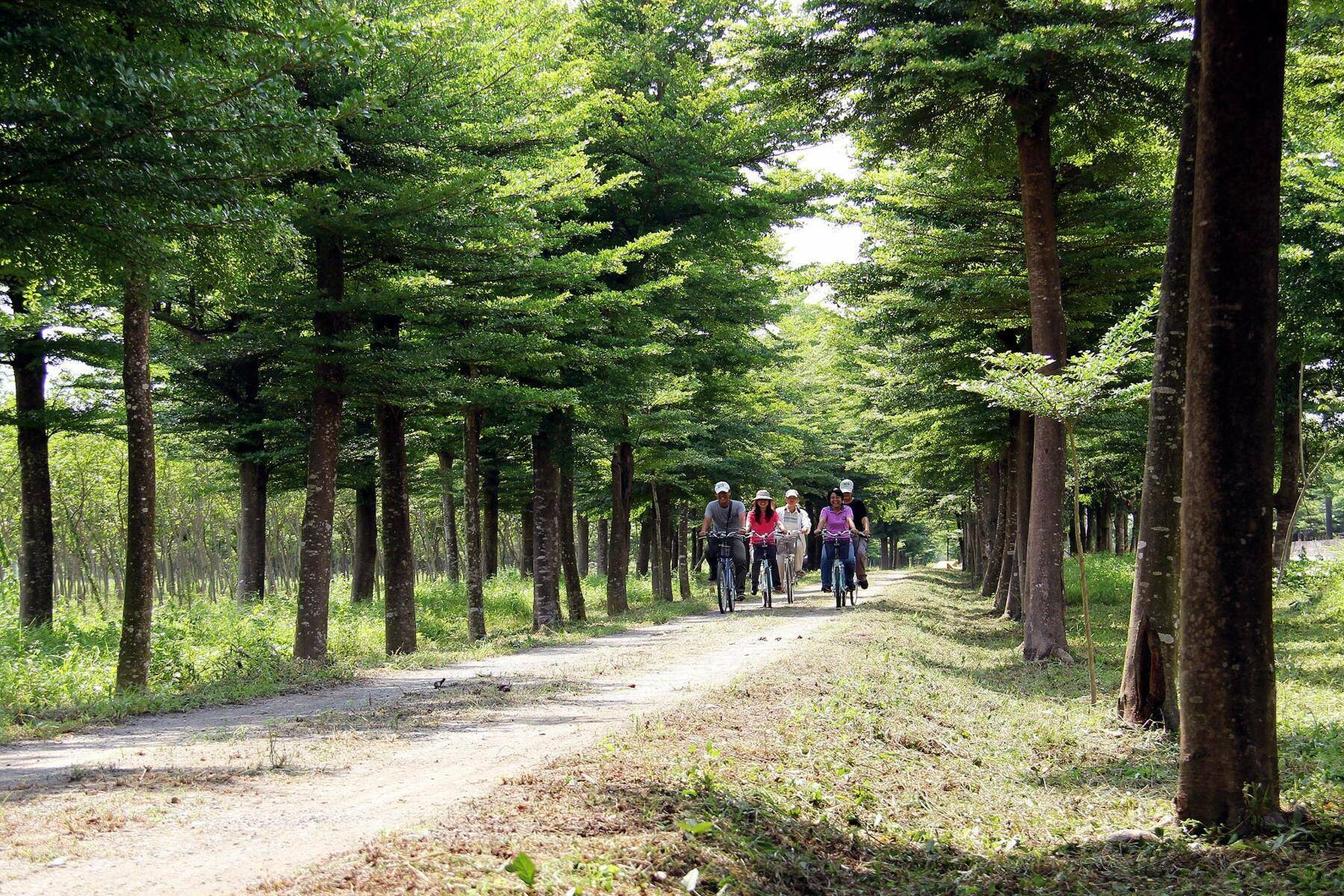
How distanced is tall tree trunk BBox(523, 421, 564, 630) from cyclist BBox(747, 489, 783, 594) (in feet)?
12.6

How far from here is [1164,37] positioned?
34.5ft

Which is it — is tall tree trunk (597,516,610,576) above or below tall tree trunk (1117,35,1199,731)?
below

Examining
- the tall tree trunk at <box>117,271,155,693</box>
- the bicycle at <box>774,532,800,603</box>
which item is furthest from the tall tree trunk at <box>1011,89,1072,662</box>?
the tall tree trunk at <box>117,271,155,693</box>

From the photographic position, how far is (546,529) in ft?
57.8

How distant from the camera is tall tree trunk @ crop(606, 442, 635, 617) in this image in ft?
72.8

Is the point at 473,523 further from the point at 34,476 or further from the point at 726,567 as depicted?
the point at 34,476

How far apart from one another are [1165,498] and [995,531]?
2088cm

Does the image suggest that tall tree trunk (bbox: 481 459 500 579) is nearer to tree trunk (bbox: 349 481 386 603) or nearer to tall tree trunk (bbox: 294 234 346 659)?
tree trunk (bbox: 349 481 386 603)

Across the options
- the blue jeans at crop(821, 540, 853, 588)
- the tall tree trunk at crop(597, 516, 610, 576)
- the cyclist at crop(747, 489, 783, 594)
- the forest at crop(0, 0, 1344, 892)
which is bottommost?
the tall tree trunk at crop(597, 516, 610, 576)

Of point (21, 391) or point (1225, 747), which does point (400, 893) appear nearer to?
point (1225, 747)

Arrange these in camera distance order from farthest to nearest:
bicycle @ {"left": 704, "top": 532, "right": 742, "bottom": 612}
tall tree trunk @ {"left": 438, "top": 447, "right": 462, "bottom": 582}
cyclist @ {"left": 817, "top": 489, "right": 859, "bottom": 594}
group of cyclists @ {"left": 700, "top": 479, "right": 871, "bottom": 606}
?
1. tall tree trunk @ {"left": 438, "top": 447, "right": 462, "bottom": 582}
2. bicycle @ {"left": 704, "top": 532, "right": 742, "bottom": 612}
3. group of cyclists @ {"left": 700, "top": 479, "right": 871, "bottom": 606}
4. cyclist @ {"left": 817, "top": 489, "right": 859, "bottom": 594}

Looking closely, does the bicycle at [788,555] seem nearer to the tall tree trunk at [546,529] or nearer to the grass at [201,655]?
the grass at [201,655]

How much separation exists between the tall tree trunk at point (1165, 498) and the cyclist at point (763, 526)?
10.5 m

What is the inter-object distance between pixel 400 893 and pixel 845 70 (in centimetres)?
1050
